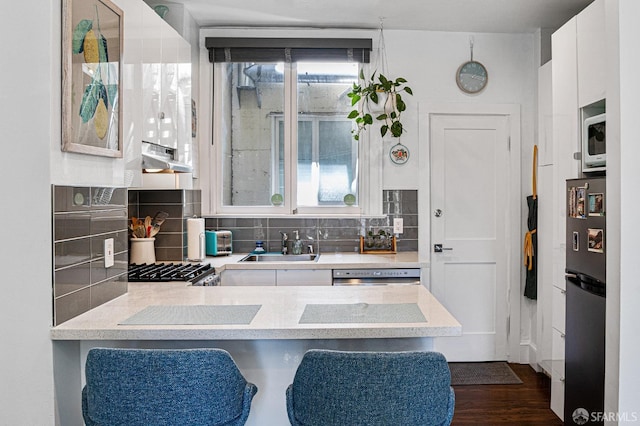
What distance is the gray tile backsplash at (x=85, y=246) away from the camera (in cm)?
190

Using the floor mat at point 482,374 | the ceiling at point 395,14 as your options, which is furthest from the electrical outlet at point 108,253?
the floor mat at point 482,374

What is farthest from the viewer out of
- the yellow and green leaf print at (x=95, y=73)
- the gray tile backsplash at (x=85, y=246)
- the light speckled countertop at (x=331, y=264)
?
the light speckled countertop at (x=331, y=264)

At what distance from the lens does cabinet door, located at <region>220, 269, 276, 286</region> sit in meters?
3.55

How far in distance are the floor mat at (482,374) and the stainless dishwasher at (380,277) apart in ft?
2.81

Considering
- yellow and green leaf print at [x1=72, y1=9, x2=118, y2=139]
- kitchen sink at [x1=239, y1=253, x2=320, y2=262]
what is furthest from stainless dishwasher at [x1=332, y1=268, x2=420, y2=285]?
yellow and green leaf print at [x1=72, y1=9, x2=118, y2=139]

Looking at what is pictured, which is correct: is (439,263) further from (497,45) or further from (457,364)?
(497,45)

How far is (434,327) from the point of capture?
182cm

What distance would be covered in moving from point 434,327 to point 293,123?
108 inches

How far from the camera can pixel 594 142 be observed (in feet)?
8.48

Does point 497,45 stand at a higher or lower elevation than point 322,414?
higher

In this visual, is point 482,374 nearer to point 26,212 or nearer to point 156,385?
point 156,385

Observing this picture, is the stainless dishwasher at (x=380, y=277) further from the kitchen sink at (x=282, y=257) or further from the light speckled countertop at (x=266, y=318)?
the light speckled countertop at (x=266, y=318)

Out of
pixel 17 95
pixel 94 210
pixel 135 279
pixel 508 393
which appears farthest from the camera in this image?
pixel 508 393

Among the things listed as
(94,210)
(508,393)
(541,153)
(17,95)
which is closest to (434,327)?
(94,210)
